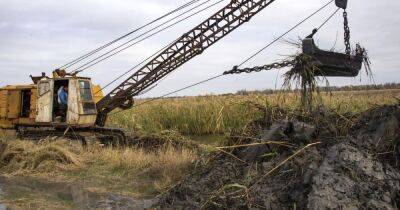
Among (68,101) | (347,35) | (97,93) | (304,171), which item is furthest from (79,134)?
(304,171)

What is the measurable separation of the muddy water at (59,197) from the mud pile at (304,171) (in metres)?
1.08

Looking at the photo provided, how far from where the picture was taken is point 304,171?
6340 millimetres

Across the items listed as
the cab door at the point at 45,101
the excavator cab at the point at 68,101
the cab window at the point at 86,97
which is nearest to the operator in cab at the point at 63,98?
the excavator cab at the point at 68,101

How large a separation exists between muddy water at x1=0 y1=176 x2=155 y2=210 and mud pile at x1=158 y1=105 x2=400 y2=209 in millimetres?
1077

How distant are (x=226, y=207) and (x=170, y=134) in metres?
9.03

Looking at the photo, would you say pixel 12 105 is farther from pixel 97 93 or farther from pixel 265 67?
pixel 265 67

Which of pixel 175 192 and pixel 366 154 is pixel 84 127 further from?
pixel 366 154

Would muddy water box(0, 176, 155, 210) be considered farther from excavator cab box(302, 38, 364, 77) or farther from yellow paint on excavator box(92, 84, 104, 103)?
yellow paint on excavator box(92, 84, 104, 103)

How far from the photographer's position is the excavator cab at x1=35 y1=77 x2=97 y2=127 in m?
15.2

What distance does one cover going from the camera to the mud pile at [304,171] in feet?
18.6

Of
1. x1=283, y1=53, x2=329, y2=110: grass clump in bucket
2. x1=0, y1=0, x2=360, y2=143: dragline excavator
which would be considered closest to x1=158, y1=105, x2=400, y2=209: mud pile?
x1=283, y1=53, x2=329, y2=110: grass clump in bucket

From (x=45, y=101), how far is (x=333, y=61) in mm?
10045

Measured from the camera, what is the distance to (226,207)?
20.6 feet

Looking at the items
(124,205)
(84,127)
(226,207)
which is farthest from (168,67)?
(226,207)
